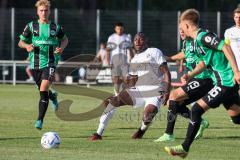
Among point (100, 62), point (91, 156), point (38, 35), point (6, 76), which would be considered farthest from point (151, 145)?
point (6, 76)

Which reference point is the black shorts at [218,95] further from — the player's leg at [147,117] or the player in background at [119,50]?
the player in background at [119,50]

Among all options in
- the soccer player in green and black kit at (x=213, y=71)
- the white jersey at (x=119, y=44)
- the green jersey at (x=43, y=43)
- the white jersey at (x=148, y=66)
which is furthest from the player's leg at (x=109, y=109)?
the white jersey at (x=119, y=44)

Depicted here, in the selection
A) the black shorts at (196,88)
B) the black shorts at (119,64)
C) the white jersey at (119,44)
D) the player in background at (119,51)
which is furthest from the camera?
the black shorts at (119,64)

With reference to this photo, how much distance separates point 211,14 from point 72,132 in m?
19.7

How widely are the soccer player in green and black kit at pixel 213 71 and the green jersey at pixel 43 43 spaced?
184 inches

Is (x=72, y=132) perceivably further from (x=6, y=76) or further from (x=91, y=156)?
(x=6, y=76)

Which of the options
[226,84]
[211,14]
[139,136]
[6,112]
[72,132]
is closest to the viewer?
[226,84]

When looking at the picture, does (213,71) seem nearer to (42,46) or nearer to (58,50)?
(58,50)

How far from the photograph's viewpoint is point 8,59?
110 ft

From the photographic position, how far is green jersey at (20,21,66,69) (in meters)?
15.3

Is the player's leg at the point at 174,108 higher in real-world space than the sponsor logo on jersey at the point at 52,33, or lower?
lower

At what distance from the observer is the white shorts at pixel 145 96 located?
13680 mm

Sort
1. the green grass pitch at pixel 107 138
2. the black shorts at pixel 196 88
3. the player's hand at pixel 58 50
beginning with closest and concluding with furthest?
the green grass pitch at pixel 107 138, the black shorts at pixel 196 88, the player's hand at pixel 58 50

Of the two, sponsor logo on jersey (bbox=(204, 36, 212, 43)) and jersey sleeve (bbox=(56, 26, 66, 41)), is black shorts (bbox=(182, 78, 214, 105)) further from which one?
jersey sleeve (bbox=(56, 26, 66, 41))
